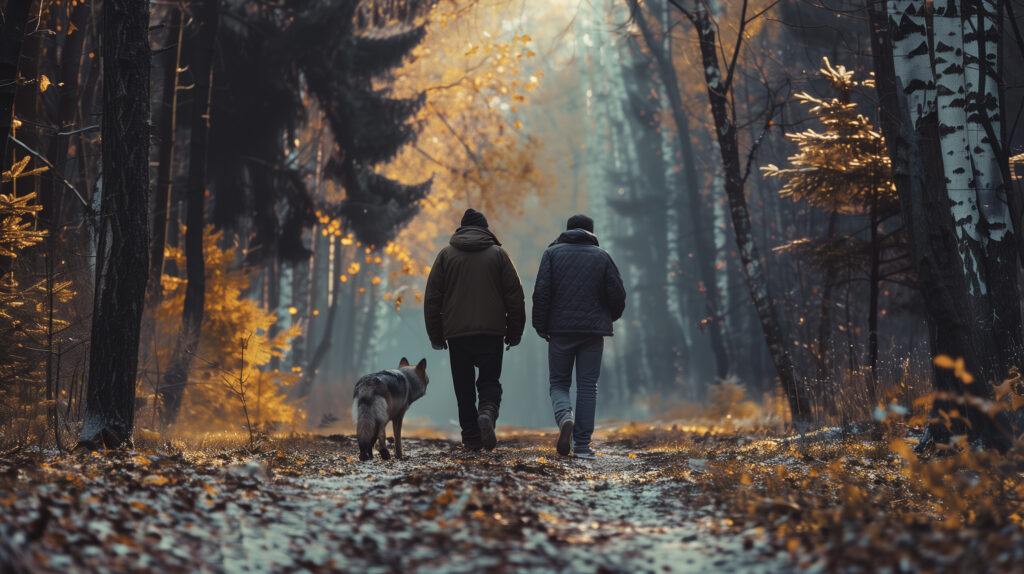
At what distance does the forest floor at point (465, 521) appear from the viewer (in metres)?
3.42

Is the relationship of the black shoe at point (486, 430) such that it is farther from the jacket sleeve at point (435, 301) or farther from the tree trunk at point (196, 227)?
the tree trunk at point (196, 227)

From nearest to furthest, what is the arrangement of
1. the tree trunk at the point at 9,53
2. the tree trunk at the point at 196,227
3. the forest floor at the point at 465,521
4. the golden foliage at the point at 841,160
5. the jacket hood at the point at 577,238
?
1. the forest floor at the point at 465,521
2. the tree trunk at the point at 9,53
3. the jacket hood at the point at 577,238
4. the golden foliage at the point at 841,160
5. the tree trunk at the point at 196,227

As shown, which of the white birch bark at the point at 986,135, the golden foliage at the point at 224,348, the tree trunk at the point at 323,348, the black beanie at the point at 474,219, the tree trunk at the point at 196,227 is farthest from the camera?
the tree trunk at the point at 323,348

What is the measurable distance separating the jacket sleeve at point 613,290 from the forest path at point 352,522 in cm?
278

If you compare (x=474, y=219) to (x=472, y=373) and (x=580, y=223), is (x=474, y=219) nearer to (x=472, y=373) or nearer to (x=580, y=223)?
(x=580, y=223)

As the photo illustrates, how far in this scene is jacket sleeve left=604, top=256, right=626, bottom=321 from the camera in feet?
28.1

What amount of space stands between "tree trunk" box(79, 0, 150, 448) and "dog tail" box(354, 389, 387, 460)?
1.88 meters

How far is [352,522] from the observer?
4340mm

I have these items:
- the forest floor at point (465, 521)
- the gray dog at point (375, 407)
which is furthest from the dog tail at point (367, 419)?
the forest floor at point (465, 521)

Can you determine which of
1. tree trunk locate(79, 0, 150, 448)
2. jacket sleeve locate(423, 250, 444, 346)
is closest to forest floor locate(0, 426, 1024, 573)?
tree trunk locate(79, 0, 150, 448)

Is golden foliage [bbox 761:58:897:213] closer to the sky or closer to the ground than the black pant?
closer to the sky

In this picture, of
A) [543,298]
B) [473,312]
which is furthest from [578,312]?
[473,312]

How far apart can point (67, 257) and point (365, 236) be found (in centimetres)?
860

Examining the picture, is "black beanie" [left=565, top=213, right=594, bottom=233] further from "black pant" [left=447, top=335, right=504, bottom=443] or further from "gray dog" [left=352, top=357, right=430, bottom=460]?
"gray dog" [left=352, top=357, right=430, bottom=460]
